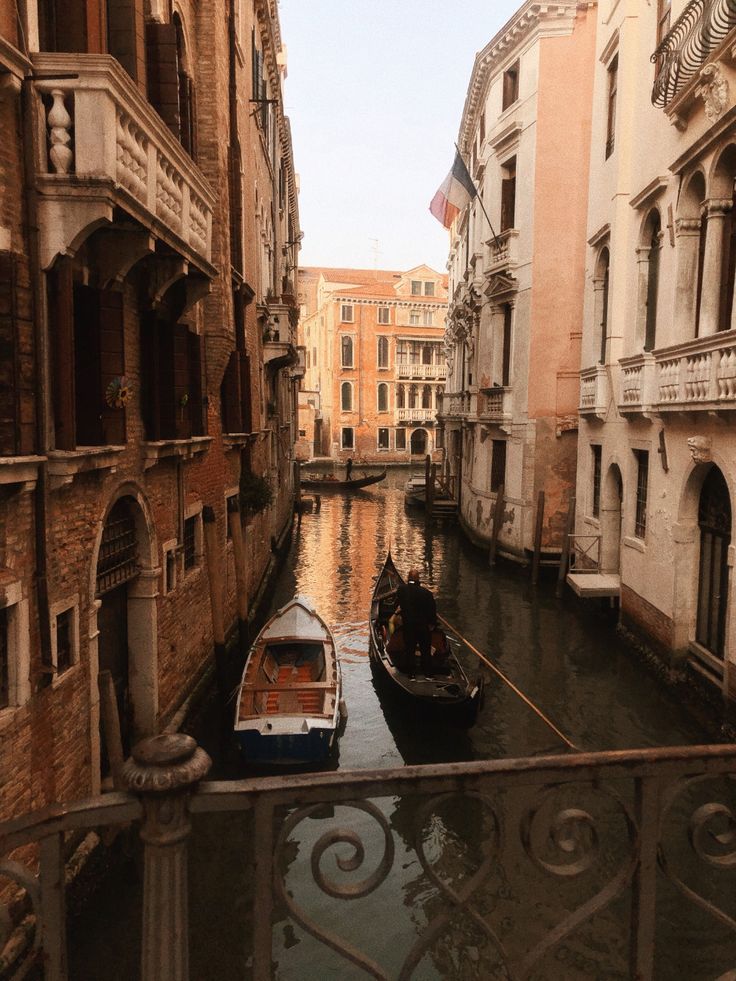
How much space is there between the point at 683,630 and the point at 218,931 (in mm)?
6413

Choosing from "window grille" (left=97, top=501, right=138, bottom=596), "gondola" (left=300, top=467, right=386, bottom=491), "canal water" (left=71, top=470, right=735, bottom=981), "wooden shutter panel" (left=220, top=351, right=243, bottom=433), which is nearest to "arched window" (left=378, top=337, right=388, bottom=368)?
"gondola" (left=300, top=467, right=386, bottom=491)

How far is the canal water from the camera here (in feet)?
15.7

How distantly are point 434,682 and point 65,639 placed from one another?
4569 mm

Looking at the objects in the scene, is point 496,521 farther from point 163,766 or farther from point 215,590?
point 163,766

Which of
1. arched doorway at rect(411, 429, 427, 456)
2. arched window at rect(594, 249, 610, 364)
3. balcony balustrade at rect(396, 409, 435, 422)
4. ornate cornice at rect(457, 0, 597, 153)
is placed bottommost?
arched doorway at rect(411, 429, 427, 456)

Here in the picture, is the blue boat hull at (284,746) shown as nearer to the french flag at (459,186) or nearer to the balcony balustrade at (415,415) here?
the french flag at (459,186)

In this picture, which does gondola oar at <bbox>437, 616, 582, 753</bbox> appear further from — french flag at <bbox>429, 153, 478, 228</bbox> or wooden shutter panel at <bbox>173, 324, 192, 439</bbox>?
french flag at <bbox>429, 153, 478, 228</bbox>

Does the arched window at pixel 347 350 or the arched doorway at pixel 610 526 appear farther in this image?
the arched window at pixel 347 350

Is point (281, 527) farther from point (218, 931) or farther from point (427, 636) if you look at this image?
point (218, 931)

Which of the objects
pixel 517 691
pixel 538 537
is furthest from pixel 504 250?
pixel 517 691

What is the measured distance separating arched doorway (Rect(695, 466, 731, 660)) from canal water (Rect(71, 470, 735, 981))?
0.99 m

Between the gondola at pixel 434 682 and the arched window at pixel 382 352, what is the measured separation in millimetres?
35420

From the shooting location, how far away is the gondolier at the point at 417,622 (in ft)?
28.1

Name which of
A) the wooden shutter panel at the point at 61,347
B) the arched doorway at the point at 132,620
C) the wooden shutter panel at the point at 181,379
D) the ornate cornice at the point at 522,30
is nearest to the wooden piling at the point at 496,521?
the ornate cornice at the point at 522,30
